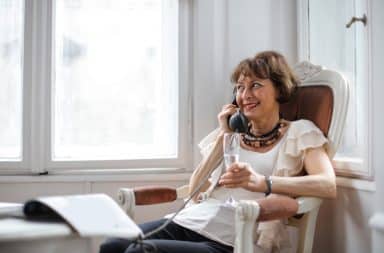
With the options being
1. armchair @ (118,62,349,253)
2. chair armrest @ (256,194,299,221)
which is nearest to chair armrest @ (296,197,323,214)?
armchair @ (118,62,349,253)

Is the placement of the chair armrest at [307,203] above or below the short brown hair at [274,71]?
below

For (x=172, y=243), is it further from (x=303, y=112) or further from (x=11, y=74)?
(x=11, y=74)

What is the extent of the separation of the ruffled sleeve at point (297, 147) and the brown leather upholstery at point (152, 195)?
1.44 feet

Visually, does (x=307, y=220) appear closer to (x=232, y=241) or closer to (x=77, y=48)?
(x=232, y=241)

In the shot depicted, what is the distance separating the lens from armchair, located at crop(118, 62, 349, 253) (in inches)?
52.2

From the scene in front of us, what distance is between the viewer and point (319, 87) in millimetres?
1829

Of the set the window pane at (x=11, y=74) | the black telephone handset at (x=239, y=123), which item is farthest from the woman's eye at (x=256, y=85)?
the window pane at (x=11, y=74)

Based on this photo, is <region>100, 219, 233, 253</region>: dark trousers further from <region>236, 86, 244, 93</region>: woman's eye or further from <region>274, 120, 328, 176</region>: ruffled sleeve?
<region>236, 86, 244, 93</region>: woman's eye

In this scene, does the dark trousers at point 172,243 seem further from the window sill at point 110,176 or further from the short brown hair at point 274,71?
the short brown hair at point 274,71

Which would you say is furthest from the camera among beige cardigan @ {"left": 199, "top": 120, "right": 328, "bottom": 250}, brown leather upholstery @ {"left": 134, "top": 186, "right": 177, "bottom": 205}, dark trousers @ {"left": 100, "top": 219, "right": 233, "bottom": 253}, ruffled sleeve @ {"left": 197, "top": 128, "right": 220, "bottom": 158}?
ruffled sleeve @ {"left": 197, "top": 128, "right": 220, "bottom": 158}

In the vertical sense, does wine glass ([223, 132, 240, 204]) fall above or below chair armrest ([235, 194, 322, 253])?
above

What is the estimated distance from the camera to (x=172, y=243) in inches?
57.5

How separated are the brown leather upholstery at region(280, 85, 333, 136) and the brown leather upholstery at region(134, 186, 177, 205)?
61cm

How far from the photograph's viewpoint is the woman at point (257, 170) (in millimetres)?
1519
